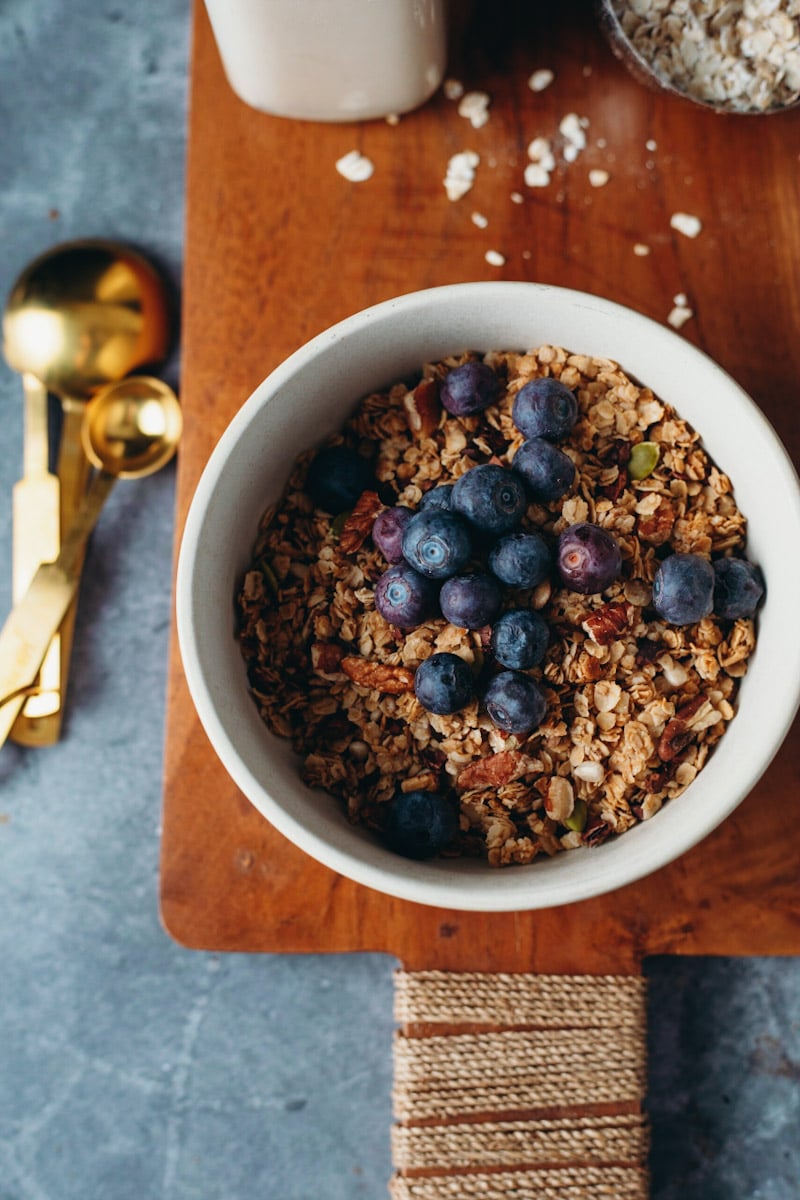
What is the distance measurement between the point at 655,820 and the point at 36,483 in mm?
764

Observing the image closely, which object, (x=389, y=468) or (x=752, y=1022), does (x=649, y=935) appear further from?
(x=389, y=468)

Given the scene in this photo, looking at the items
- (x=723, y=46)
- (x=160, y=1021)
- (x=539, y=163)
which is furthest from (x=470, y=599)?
(x=160, y=1021)

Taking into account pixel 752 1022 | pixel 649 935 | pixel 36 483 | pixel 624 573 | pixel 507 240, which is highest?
pixel 507 240

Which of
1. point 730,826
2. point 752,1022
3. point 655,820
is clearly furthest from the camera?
point 752,1022

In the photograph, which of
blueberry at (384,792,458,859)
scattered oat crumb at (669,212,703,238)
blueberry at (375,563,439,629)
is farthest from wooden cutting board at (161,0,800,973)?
blueberry at (375,563,439,629)

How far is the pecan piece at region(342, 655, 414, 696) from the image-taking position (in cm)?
75

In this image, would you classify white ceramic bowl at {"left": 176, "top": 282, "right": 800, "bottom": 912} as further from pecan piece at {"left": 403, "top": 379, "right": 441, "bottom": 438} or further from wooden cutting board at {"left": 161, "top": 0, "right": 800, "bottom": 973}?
wooden cutting board at {"left": 161, "top": 0, "right": 800, "bottom": 973}

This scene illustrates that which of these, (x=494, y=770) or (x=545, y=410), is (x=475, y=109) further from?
(x=494, y=770)

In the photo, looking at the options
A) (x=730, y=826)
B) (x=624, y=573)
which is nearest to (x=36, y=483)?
(x=624, y=573)

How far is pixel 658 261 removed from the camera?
93cm

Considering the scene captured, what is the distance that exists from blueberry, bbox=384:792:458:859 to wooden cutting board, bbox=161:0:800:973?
0.16m

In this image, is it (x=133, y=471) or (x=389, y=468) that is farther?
(x=133, y=471)

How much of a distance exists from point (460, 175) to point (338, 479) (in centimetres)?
36

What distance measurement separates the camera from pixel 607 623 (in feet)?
2.38
